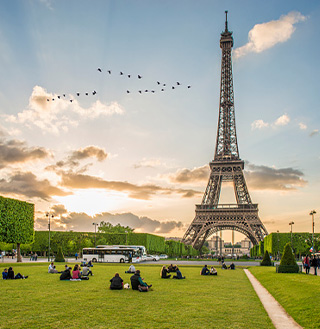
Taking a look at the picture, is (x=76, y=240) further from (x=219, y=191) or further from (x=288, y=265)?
(x=288, y=265)

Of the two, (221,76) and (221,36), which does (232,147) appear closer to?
(221,76)

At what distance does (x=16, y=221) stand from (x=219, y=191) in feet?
180

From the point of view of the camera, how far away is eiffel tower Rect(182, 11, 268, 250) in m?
86.2

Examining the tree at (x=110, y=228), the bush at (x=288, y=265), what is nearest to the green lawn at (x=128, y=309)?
the bush at (x=288, y=265)

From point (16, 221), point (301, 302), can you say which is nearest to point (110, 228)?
point (16, 221)

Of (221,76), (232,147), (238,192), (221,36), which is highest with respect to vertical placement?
(221,36)

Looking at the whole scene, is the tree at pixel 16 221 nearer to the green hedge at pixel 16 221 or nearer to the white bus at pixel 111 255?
the green hedge at pixel 16 221

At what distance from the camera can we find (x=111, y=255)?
60.4 metres

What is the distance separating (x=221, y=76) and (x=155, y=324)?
3703 inches

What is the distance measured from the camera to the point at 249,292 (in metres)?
18.8

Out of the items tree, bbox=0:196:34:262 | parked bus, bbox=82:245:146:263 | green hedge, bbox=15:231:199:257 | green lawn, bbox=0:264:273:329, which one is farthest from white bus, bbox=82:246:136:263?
green lawn, bbox=0:264:273:329

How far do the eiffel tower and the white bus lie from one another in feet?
93.0

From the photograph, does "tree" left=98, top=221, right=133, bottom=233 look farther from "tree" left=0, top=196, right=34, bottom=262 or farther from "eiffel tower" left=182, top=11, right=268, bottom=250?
"tree" left=0, top=196, right=34, bottom=262

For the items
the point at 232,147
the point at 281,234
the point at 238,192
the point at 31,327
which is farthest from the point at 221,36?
the point at 31,327
